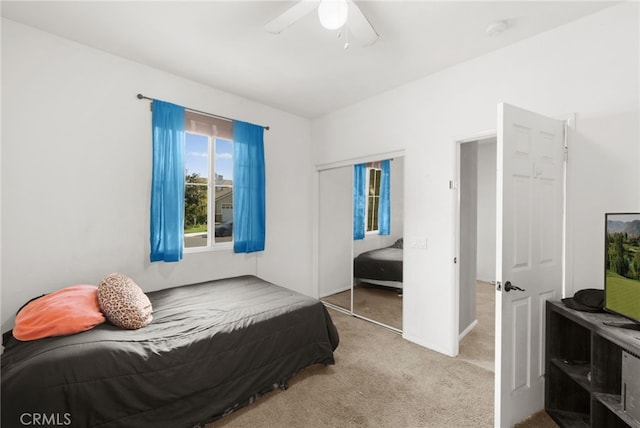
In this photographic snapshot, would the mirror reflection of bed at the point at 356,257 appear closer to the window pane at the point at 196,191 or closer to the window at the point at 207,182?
the window at the point at 207,182

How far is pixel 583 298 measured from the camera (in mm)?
1746

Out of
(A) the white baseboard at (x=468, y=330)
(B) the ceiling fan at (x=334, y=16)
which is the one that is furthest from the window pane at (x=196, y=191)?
(A) the white baseboard at (x=468, y=330)

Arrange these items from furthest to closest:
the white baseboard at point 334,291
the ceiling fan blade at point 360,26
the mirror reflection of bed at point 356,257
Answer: the white baseboard at point 334,291, the mirror reflection of bed at point 356,257, the ceiling fan blade at point 360,26

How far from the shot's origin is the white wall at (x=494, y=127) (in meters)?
1.82

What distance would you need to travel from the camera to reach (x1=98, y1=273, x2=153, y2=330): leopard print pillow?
72.5 inches

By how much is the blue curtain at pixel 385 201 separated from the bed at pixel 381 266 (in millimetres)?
234

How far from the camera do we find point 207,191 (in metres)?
3.21

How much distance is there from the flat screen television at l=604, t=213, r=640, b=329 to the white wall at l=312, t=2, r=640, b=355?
1.42 ft

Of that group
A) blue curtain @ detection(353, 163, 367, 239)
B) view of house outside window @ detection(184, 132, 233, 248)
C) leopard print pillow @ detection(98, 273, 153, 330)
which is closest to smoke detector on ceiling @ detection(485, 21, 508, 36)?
blue curtain @ detection(353, 163, 367, 239)

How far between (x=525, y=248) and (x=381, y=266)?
182cm

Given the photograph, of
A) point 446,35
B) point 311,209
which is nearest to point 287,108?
point 311,209

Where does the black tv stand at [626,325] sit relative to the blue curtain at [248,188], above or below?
below

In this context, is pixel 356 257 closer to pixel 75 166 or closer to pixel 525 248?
pixel 525 248

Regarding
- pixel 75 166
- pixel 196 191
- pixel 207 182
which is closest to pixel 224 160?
pixel 207 182
